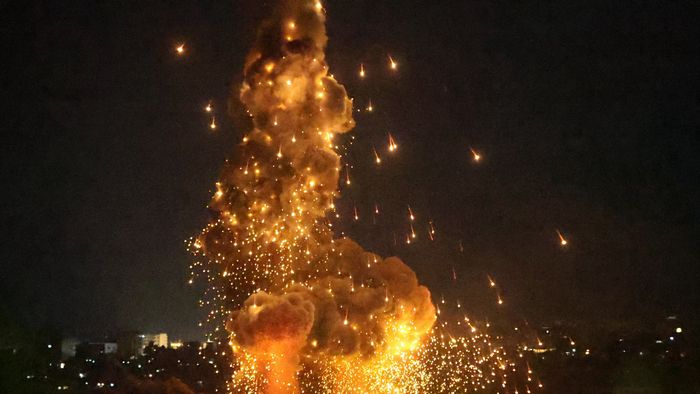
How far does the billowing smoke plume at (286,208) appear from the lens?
1864 centimetres

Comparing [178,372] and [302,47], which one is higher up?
[302,47]

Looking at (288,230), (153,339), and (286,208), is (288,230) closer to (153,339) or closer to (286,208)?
(286,208)

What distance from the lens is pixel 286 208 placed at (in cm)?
1908

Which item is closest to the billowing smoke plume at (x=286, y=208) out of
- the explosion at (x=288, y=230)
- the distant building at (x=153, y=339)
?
the explosion at (x=288, y=230)

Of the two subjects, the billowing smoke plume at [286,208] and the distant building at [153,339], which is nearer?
the billowing smoke plume at [286,208]

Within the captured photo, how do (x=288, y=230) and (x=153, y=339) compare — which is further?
(x=153, y=339)

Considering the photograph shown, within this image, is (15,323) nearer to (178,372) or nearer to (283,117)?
(178,372)

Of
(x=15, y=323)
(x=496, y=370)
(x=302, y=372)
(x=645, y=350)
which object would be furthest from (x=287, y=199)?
(x=645, y=350)

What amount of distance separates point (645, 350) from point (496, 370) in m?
18.8

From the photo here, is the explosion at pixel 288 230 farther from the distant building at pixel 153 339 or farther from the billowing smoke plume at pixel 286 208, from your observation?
the distant building at pixel 153 339

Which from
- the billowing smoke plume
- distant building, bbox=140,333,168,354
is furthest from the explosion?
distant building, bbox=140,333,168,354

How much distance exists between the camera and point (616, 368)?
42.9m

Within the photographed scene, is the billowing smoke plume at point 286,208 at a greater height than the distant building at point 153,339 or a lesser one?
lesser

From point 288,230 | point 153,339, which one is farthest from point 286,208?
point 153,339
